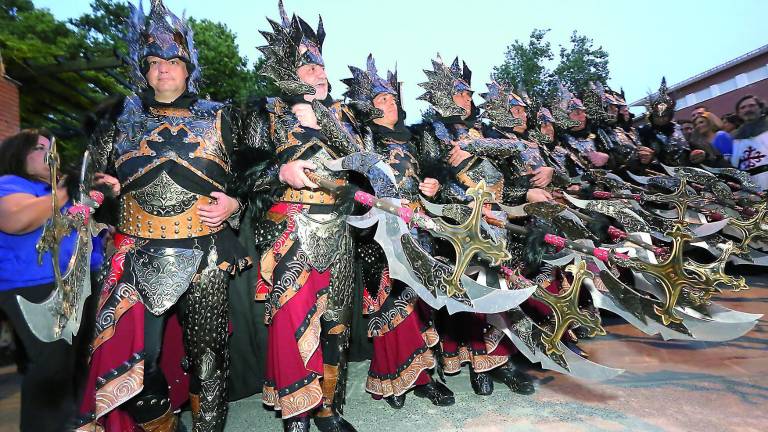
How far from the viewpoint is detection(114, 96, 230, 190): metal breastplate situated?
6.73ft

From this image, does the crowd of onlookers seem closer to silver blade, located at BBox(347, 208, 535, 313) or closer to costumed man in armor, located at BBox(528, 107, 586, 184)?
costumed man in armor, located at BBox(528, 107, 586, 184)

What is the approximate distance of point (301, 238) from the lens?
225cm

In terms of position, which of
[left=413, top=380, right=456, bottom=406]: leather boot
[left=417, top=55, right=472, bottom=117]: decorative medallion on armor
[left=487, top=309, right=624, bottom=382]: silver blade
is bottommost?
[left=413, top=380, right=456, bottom=406]: leather boot

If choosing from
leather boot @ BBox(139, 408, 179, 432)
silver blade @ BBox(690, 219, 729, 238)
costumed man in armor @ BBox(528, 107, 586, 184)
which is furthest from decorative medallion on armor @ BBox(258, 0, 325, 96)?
silver blade @ BBox(690, 219, 729, 238)

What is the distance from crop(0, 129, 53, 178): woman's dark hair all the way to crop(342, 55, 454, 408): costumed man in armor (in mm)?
1655

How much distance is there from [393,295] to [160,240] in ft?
4.70

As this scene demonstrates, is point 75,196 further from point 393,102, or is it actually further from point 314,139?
point 393,102

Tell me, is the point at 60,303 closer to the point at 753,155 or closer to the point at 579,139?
the point at 579,139

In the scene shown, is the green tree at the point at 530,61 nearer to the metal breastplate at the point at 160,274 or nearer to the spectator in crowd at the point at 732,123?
the spectator in crowd at the point at 732,123

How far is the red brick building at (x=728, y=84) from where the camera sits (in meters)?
10.4

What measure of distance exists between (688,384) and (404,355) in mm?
1827

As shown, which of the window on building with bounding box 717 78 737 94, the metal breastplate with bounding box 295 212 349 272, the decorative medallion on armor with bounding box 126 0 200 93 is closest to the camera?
the decorative medallion on armor with bounding box 126 0 200 93

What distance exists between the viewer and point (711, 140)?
19.3ft

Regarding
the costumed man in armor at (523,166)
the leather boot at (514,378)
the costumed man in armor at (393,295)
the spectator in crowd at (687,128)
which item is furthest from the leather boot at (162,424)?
the spectator in crowd at (687,128)
